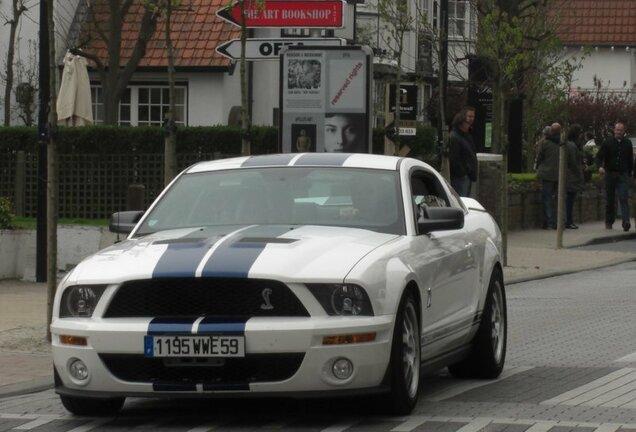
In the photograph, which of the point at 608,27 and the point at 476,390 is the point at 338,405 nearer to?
the point at 476,390

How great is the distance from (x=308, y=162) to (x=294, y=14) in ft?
25.6

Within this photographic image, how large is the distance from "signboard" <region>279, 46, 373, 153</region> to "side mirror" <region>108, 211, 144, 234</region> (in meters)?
9.36

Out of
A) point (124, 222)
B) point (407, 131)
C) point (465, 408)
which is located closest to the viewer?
point (465, 408)

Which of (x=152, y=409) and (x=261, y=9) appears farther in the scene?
(x=261, y=9)

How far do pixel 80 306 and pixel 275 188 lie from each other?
5.53 ft

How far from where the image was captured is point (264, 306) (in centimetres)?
861

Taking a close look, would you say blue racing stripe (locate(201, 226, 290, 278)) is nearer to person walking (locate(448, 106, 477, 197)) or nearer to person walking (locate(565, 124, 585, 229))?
person walking (locate(448, 106, 477, 197))

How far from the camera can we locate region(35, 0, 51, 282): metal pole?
1686 cm

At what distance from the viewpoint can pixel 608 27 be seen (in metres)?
80.0

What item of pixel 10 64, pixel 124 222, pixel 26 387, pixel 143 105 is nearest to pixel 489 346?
pixel 124 222

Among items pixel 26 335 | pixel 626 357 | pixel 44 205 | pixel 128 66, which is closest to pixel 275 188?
pixel 626 357

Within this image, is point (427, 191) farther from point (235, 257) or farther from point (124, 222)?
point (235, 257)

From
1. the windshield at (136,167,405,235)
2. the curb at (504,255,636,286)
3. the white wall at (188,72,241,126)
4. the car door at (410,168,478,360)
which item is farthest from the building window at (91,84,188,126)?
the windshield at (136,167,405,235)

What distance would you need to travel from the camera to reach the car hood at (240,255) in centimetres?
862
